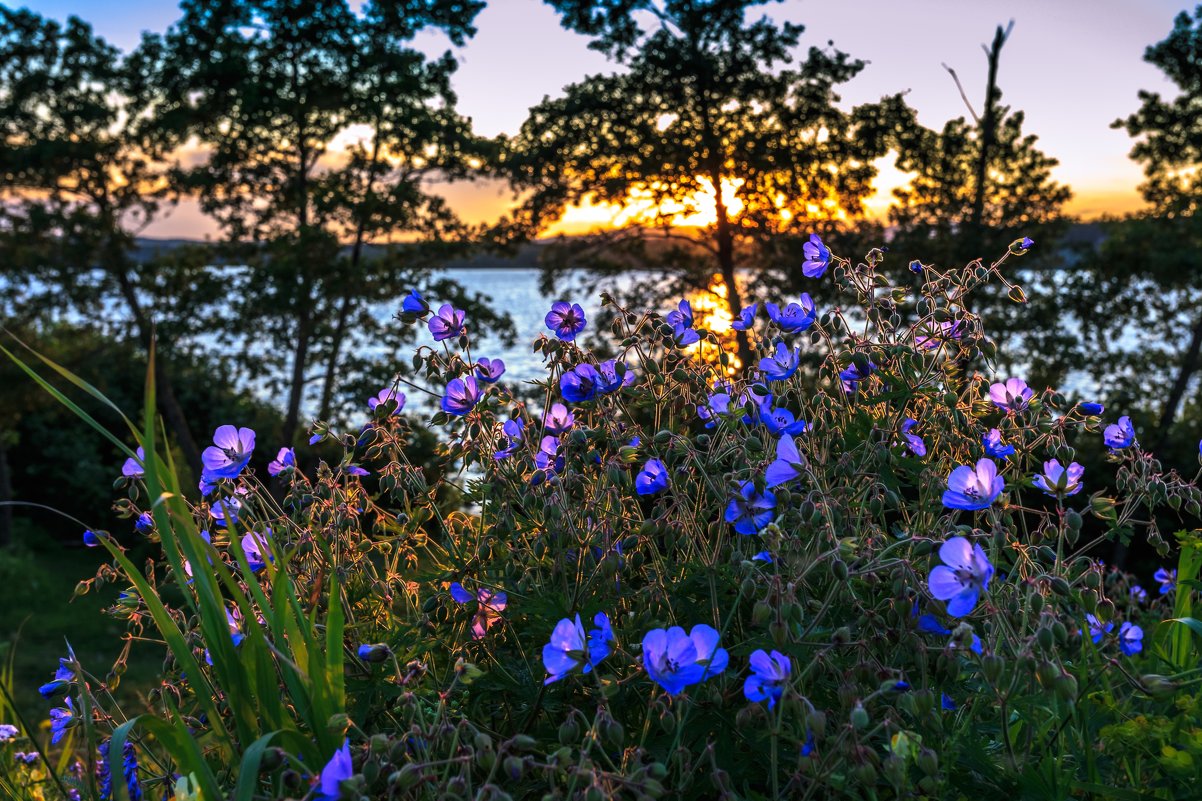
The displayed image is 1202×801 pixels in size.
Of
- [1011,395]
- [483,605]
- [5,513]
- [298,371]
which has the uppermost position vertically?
[1011,395]

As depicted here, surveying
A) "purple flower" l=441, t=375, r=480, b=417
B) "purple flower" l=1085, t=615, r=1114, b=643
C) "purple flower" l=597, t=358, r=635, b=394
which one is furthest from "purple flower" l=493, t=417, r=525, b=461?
"purple flower" l=1085, t=615, r=1114, b=643

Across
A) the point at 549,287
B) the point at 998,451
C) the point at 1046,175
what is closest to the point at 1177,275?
the point at 1046,175

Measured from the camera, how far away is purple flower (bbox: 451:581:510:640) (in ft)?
6.23

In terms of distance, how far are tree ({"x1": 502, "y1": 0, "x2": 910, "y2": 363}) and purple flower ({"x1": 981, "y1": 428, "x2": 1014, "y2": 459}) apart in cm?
1144

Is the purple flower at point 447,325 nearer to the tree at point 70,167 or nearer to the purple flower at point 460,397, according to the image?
the purple flower at point 460,397

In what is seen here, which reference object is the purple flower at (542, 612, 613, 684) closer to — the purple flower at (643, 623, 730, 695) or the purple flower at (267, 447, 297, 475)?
the purple flower at (643, 623, 730, 695)

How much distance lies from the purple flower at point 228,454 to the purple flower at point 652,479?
33.4 inches

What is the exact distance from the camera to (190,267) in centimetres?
1569

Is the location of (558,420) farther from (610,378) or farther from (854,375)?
(854,375)

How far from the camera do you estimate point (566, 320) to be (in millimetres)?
2350

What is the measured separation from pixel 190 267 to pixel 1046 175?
13469mm

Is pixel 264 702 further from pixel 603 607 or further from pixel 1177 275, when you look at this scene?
pixel 1177 275

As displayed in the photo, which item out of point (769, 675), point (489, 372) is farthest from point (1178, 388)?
point (769, 675)

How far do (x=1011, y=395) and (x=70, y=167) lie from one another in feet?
52.2
